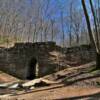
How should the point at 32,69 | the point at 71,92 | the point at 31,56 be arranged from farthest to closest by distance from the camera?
the point at 32,69
the point at 31,56
the point at 71,92

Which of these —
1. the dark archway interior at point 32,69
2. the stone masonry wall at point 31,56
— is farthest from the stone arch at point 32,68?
the stone masonry wall at point 31,56

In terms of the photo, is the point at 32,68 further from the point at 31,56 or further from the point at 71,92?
the point at 71,92

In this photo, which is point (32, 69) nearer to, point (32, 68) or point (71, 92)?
point (32, 68)

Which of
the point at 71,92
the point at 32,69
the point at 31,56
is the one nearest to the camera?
the point at 71,92

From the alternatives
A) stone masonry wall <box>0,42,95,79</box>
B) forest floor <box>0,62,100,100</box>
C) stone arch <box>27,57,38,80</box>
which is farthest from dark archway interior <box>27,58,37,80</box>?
forest floor <box>0,62,100,100</box>

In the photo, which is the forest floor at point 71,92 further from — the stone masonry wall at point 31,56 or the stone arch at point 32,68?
the stone arch at point 32,68

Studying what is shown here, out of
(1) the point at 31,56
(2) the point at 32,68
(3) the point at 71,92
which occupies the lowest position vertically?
(2) the point at 32,68

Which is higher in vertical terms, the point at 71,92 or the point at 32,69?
the point at 71,92

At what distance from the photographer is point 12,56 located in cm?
2755

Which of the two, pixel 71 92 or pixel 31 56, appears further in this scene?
pixel 31 56

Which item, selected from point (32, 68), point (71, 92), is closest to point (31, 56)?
point (32, 68)

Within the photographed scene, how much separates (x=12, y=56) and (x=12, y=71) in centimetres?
158

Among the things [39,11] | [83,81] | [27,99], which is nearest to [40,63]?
[83,81]

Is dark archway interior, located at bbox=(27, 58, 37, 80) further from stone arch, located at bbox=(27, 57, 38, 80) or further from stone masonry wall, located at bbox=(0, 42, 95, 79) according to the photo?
stone masonry wall, located at bbox=(0, 42, 95, 79)
